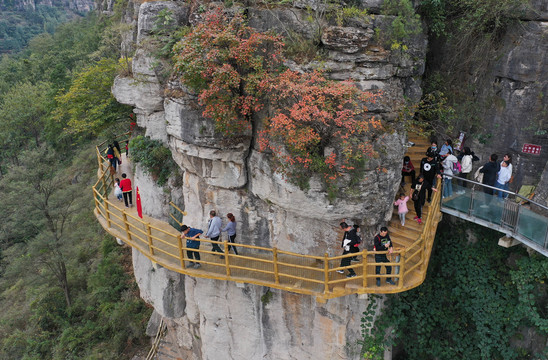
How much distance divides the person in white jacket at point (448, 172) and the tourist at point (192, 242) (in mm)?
6823

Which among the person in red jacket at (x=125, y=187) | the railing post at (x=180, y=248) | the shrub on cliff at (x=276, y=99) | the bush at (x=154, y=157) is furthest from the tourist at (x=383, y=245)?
the person in red jacket at (x=125, y=187)

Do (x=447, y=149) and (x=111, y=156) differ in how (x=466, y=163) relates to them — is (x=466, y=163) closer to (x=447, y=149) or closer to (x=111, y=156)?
(x=447, y=149)

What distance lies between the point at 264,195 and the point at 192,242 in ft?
7.80

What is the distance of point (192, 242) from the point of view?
11.4 metres

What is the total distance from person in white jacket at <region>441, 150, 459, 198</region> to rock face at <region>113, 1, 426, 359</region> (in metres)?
1.82

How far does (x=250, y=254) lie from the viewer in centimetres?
1251

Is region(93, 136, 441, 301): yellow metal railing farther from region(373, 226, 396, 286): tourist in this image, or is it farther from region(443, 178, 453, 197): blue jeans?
region(443, 178, 453, 197): blue jeans

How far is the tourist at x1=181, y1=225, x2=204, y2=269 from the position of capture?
11.2 meters

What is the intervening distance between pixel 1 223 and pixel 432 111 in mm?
29922

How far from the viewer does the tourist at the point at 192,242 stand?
36.7 feet

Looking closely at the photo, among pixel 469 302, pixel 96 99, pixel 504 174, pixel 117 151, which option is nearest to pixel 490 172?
pixel 504 174

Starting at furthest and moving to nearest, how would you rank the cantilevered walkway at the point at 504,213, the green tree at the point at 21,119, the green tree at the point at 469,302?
the green tree at the point at 21,119 → the green tree at the point at 469,302 → the cantilevered walkway at the point at 504,213

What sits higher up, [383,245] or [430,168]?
[430,168]

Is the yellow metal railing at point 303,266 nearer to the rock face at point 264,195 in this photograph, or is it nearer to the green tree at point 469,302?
the rock face at point 264,195
